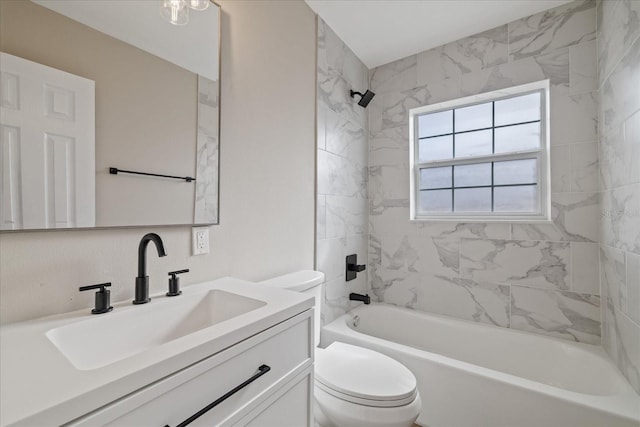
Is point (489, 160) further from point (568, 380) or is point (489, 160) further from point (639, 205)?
point (568, 380)

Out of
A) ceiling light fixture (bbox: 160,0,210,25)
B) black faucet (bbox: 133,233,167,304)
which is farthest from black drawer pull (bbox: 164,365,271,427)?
ceiling light fixture (bbox: 160,0,210,25)

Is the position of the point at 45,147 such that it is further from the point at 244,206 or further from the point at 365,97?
the point at 365,97

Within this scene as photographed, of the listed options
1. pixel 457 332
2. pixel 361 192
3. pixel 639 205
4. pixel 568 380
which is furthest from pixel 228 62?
pixel 568 380

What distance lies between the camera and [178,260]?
3.67 ft

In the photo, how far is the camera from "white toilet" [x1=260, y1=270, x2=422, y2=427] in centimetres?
115

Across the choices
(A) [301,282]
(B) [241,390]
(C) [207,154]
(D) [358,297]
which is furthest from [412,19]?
(B) [241,390]

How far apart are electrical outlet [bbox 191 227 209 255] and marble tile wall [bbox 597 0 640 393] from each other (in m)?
1.88

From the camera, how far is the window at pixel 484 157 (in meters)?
2.01

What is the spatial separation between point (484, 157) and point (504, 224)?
55 centimetres

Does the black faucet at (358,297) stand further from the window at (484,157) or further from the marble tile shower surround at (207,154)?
the marble tile shower surround at (207,154)

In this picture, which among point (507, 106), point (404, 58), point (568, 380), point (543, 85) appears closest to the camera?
point (568, 380)

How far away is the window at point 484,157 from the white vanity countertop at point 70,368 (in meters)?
1.94

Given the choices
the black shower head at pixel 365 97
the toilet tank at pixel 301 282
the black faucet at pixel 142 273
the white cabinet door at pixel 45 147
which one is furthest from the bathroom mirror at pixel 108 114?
the black shower head at pixel 365 97

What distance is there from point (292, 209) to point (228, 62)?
838 mm
